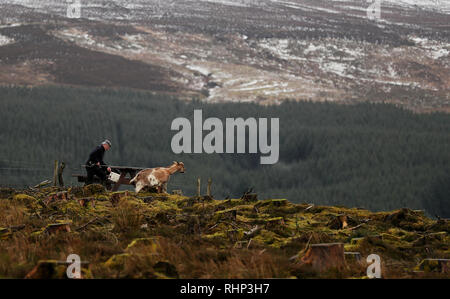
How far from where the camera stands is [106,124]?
589 ft

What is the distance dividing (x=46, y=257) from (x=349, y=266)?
4.52 metres

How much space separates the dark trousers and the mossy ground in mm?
3924

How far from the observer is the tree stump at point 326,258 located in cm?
1117

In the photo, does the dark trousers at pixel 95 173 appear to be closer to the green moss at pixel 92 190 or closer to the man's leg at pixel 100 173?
the man's leg at pixel 100 173

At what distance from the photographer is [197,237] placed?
45.8 ft

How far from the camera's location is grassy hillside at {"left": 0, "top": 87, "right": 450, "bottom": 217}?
143625 mm

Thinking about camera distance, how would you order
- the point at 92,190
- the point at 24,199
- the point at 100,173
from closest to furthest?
the point at 24,199 < the point at 92,190 < the point at 100,173

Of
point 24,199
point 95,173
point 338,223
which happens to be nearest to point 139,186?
point 95,173

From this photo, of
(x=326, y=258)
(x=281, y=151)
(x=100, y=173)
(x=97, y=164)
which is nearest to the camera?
(x=326, y=258)

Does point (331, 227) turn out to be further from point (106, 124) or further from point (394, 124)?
point (394, 124)

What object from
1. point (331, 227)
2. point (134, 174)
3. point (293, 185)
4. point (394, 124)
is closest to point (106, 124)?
point (293, 185)

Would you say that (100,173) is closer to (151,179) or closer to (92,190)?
(151,179)

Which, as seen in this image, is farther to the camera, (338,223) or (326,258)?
(338,223)

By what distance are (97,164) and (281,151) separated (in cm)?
16083
